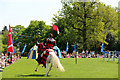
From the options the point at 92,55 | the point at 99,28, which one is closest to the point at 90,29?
the point at 99,28

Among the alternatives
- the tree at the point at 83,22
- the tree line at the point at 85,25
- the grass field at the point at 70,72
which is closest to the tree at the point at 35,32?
the tree line at the point at 85,25

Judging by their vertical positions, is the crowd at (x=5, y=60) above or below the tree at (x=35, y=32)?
below

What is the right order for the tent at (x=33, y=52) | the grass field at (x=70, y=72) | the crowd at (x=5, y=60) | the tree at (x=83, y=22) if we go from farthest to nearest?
the tree at (x=83, y=22) < the tent at (x=33, y=52) < the crowd at (x=5, y=60) < the grass field at (x=70, y=72)

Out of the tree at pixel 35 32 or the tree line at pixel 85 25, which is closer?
the tree line at pixel 85 25

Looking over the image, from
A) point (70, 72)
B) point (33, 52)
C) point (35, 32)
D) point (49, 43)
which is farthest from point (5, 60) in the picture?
point (35, 32)

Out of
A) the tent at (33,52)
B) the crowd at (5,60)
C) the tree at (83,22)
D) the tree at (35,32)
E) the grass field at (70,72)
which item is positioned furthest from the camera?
the tree at (35,32)

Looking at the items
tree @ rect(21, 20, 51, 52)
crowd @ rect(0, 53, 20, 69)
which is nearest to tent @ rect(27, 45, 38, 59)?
crowd @ rect(0, 53, 20, 69)

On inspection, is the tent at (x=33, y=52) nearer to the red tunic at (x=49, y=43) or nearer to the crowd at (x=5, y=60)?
the crowd at (x=5, y=60)

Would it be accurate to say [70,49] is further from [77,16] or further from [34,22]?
[34,22]

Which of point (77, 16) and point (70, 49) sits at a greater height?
point (77, 16)

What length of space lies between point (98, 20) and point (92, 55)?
8.84 metres

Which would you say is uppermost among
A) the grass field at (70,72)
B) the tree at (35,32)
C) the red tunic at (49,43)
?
the tree at (35,32)

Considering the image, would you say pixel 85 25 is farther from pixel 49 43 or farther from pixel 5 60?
pixel 49 43

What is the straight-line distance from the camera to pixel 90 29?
56625 millimetres
